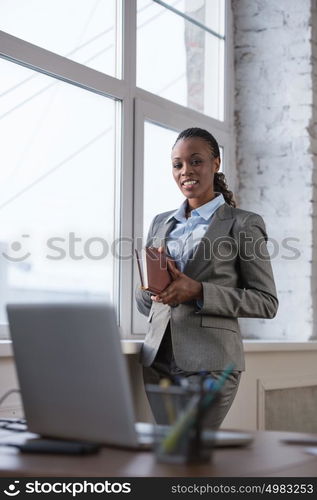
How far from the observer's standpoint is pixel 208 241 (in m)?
2.51

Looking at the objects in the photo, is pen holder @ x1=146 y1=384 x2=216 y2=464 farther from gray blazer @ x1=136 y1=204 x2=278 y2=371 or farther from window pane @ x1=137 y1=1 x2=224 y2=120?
window pane @ x1=137 y1=1 x2=224 y2=120

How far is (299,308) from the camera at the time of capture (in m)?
3.89

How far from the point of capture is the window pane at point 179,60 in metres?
3.57

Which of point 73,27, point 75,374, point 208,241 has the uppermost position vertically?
point 73,27

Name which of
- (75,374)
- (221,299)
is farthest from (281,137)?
(75,374)

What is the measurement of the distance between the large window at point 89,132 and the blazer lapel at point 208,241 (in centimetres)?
72

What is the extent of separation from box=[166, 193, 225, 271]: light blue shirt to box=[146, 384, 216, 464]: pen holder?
4.42ft

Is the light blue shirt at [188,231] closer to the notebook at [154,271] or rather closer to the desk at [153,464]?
the notebook at [154,271]

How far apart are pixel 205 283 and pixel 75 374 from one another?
110 cm

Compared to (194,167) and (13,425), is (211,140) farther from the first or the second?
(13,425)

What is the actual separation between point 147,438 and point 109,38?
2.31m

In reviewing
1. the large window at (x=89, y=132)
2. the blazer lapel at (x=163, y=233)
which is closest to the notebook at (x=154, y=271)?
the blazer lapel at (x=163, y=233)

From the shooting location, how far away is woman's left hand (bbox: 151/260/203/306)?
2.38 m

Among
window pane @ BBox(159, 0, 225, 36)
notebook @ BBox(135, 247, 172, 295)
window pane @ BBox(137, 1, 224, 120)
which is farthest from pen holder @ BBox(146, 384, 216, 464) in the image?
window pane @ BBox(159, 0, 225, 36)
